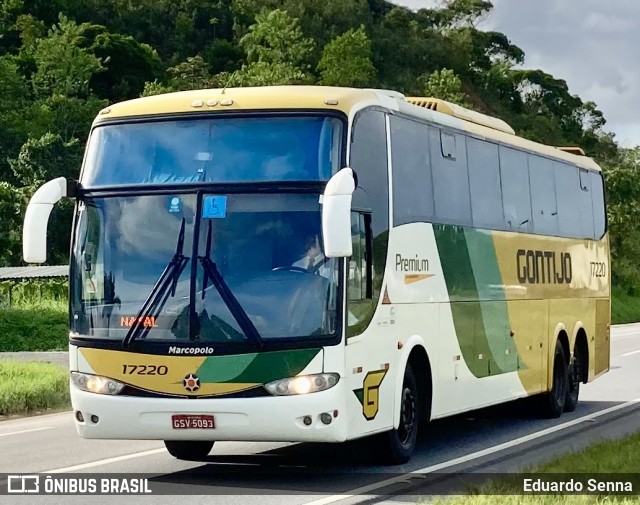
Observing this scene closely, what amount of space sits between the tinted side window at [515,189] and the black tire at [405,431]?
13.6 feet

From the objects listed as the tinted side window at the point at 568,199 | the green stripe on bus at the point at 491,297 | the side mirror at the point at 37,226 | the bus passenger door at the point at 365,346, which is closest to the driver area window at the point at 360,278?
the bus passenger door at the point at 365,346

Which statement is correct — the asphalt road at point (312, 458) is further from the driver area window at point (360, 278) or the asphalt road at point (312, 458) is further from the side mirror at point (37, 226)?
the side mirror at point (37, 226)

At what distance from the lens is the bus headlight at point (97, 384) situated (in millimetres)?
12328

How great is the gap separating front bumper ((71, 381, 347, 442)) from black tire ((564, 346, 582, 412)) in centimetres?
869

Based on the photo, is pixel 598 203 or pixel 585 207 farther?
pixel 598 203

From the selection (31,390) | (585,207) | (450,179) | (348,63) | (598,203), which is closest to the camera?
(450,179)

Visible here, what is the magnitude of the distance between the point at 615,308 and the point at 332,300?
60838 mm

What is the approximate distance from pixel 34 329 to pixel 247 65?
94617 millimetres

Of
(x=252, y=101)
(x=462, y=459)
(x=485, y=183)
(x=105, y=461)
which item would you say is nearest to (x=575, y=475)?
(x=462, y=459)

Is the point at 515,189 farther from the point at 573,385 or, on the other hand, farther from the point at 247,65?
the point at 247,65

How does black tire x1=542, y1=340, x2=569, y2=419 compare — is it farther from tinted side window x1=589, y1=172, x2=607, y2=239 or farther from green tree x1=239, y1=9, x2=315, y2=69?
green tree x1=239, y1=9, x2=315, y2=69

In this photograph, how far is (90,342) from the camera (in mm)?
12438

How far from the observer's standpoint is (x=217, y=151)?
12648mm

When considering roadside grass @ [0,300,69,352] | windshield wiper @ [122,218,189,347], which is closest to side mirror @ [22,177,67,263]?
windshield wiper @ [122,218,189,347]
